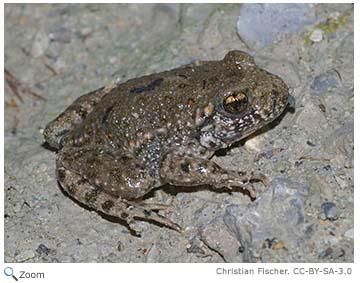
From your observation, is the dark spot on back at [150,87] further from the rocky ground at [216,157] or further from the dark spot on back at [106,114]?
the rocky ground at [216,157]

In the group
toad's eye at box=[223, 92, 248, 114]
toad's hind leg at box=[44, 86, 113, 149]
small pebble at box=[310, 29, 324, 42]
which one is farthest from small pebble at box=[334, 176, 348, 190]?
toad's hind leg at box=[44, 86, 113, 149]

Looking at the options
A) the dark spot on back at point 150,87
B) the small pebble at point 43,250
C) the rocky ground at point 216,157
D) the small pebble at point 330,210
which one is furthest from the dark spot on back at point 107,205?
the small pebble at point 330,210

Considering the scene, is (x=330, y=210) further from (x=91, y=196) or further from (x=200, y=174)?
(x=91, y=196)

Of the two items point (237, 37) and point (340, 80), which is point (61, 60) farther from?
point (340, 80)

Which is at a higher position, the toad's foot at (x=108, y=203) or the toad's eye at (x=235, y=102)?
Result: the toad's eye at (x=235, y=102)
